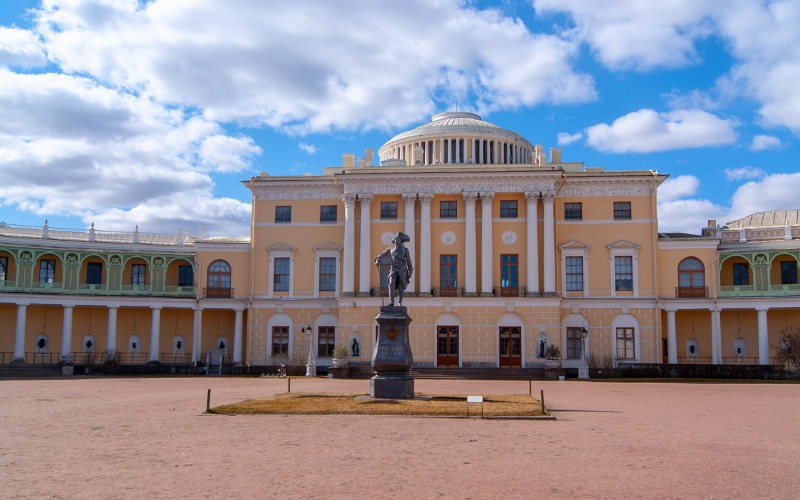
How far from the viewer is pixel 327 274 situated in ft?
169

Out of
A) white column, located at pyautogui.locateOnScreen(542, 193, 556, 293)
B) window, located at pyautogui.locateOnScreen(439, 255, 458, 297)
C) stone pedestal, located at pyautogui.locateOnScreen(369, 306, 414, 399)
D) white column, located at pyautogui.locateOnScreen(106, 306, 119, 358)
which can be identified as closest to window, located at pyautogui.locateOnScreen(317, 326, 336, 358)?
window, located at pyautogui.locateOnScreen(439, 255, 458, 297)

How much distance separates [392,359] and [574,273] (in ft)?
90.0

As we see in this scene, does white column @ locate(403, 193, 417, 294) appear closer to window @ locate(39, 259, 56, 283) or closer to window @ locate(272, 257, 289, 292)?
window @ locate(272, 257, 289, 292)

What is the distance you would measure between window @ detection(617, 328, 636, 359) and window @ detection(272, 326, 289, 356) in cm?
2266

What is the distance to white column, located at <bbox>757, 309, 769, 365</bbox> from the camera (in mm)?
46281

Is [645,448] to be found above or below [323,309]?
below

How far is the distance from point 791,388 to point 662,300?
14.2 meters

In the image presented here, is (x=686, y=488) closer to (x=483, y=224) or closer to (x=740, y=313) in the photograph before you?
(x=483, y=224)

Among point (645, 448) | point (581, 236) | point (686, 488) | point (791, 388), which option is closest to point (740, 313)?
point (581, 236)

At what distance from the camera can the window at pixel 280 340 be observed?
51156 mm

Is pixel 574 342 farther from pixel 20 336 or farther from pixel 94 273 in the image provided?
pixel 20 336

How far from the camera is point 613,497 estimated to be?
1076 centimetres

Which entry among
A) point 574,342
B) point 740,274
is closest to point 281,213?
point 574,342

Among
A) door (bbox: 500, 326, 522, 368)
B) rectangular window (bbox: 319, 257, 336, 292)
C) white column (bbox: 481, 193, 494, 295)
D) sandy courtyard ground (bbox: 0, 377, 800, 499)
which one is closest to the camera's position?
sandy courtyard ground (bbox: 0, 377, 800, 499)
